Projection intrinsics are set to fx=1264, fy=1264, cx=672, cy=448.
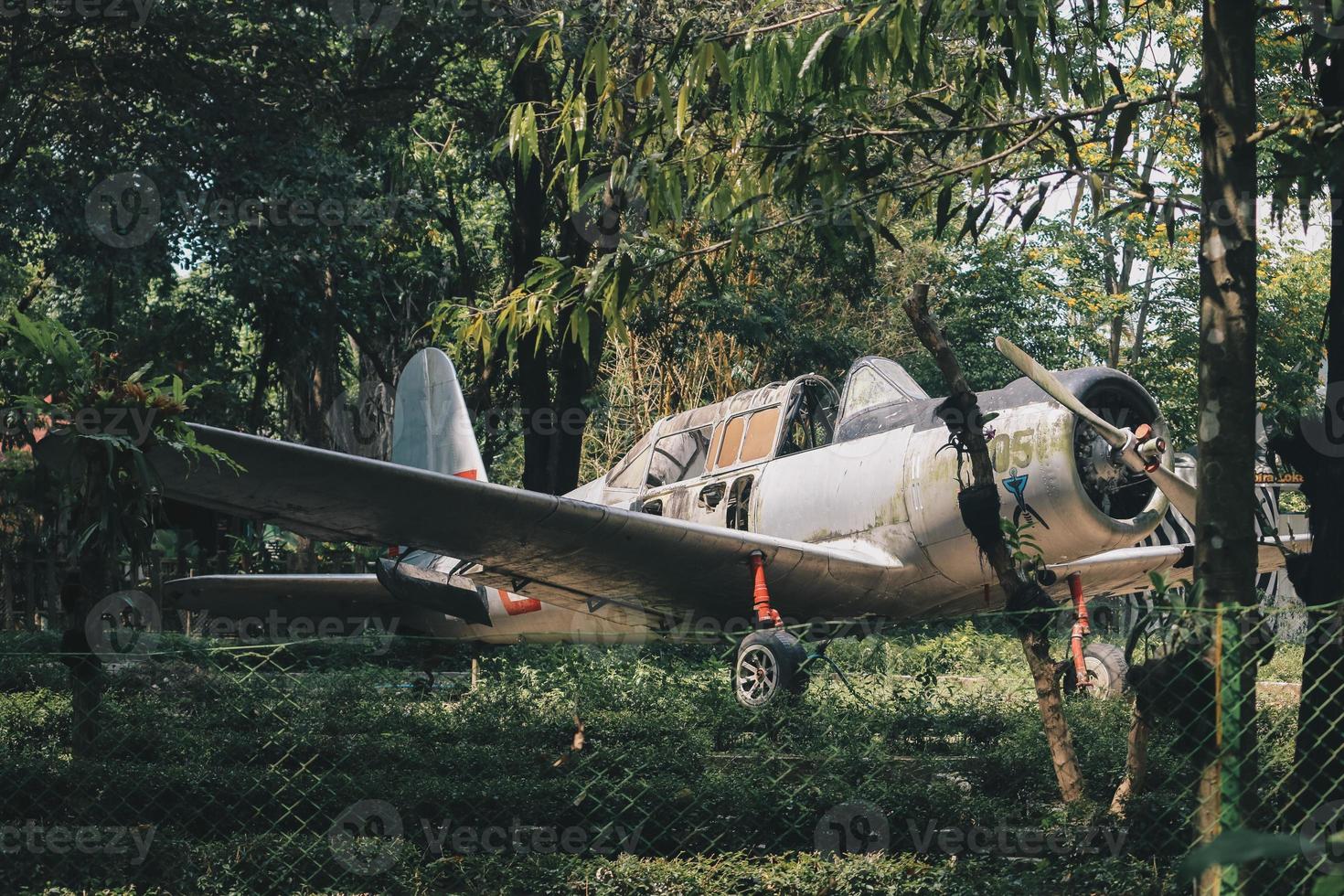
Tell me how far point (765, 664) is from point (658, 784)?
3334 mm

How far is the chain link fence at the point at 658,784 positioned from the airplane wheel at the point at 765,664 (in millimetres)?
1264

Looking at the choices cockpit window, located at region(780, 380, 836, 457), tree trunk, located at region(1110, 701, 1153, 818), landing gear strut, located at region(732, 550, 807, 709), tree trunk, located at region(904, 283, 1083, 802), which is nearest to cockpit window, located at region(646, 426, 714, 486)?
cockpit window, located at region(780, 380, 836, 457)

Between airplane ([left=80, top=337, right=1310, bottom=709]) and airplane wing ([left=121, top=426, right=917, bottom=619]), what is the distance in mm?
17

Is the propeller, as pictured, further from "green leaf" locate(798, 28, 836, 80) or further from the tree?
the tree

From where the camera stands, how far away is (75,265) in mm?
17719

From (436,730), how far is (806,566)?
4091 mm

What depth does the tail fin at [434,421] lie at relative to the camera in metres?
13.1

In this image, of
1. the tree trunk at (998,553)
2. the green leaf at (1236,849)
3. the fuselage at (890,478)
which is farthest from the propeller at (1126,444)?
the green leaf at (1236,849)

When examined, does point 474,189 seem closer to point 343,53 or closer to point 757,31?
point 343,53

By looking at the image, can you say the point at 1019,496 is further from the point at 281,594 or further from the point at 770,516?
the point at 281,594

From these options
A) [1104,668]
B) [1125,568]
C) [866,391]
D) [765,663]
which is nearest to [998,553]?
[765,663]

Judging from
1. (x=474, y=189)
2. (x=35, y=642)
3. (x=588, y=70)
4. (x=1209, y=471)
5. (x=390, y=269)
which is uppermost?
(x=474, y=189)

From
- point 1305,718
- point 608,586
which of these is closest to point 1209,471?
point 1305,718

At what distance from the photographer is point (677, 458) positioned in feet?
38.5
